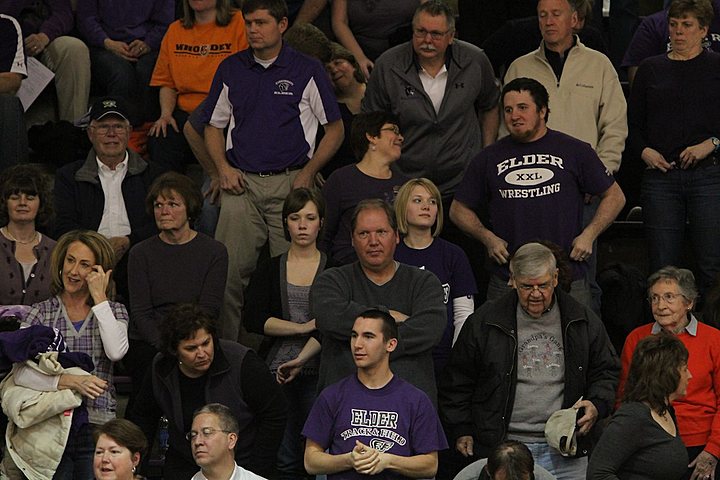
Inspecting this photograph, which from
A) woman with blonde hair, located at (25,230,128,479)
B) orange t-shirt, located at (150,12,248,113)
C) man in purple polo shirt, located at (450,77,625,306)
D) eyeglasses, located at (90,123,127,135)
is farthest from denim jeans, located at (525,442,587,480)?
orange t-shirt, located at (150,12,248,113)

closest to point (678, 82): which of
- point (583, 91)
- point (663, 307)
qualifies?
point (583, 91)

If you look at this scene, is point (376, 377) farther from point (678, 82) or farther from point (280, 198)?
point (678, 82)

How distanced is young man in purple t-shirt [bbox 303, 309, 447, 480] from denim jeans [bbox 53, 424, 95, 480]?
1269 mm

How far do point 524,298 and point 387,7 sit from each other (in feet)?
12.6

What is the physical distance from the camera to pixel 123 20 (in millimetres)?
10695

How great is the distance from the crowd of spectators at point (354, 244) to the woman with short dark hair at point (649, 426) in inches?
0.5

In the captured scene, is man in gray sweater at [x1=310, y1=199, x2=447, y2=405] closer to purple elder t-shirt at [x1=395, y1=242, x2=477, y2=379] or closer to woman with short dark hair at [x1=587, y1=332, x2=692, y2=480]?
purple elder t-shirt at [x1=395, y1=242, x2=477, y2=379]

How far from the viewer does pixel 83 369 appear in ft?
25.1

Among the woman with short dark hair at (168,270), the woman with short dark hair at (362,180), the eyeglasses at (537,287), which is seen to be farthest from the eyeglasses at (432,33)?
the eyeglasses at (537,287)

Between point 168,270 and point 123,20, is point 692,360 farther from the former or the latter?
point 123,20

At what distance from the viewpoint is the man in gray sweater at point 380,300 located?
293 inches

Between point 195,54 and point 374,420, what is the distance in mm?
3841

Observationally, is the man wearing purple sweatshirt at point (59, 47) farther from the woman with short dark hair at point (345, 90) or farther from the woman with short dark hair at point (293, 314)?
the woman with short dark hair at point (293, 314)

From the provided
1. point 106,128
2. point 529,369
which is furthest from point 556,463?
point 106,128
